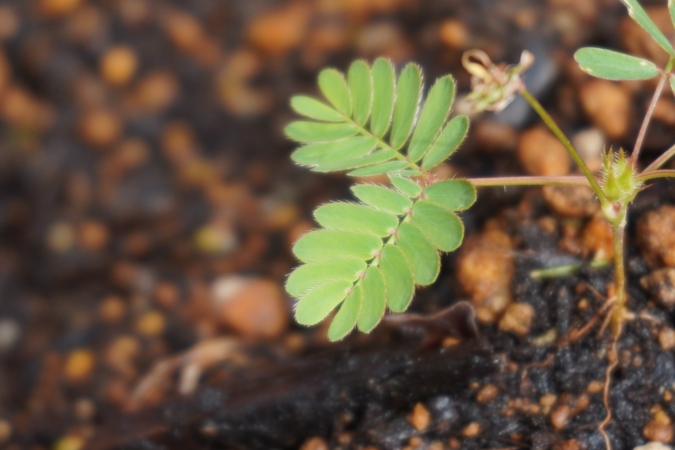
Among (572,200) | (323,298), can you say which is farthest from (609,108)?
(323,298)

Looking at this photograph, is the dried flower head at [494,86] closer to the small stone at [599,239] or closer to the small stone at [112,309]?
the small stone at [599,239]

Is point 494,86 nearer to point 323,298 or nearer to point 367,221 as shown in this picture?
point 367,221

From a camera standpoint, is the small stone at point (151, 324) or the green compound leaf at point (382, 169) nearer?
the green compound leaf at point (382, 169)

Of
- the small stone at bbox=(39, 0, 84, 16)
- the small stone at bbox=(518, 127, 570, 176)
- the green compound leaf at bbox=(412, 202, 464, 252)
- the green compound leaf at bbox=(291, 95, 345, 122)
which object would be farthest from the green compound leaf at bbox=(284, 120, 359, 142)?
the small stone at bbox=(39, 0, 84, 16)

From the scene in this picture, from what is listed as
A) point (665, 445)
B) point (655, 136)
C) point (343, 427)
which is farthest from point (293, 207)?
point (665, 445)

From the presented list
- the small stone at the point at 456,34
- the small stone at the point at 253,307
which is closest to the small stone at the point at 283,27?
the small stone at the point at 456,34

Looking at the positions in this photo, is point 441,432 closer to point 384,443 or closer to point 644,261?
point 384,443
